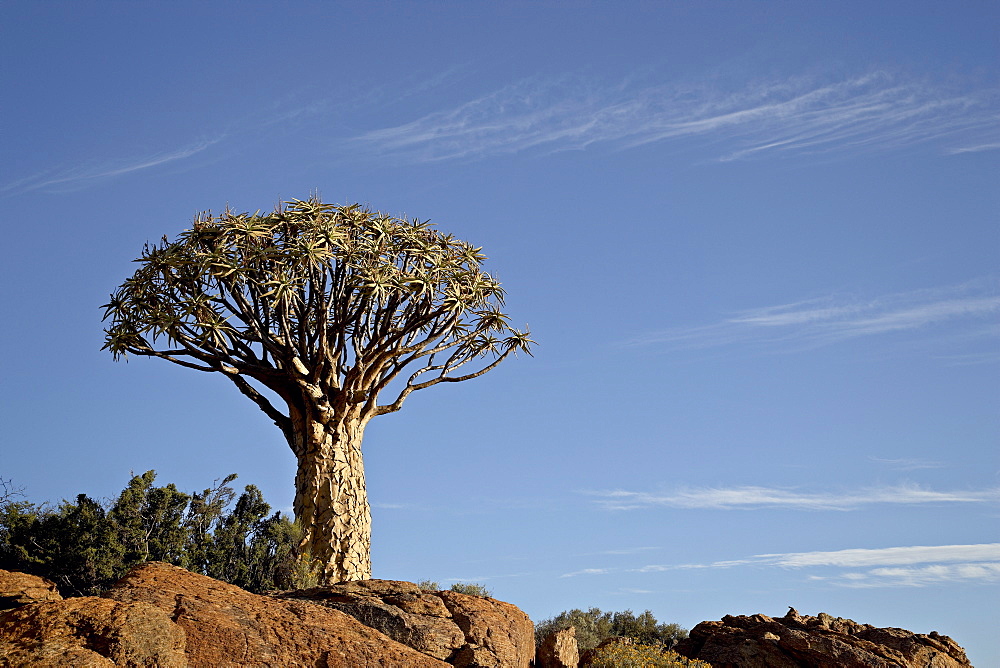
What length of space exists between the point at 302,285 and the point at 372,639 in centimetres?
698

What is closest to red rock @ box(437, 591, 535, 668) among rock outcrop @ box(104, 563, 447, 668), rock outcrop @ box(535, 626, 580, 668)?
rock outcrop @ box(535, 626, 580, 668)

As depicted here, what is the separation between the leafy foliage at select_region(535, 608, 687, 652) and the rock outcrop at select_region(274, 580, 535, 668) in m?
5.32

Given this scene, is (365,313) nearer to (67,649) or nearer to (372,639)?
(372,639)

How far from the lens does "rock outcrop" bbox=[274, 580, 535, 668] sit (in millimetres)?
8727

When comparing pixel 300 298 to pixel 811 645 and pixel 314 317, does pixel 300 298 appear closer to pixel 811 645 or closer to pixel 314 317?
pixel 314 317

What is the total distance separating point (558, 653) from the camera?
10.0 meters

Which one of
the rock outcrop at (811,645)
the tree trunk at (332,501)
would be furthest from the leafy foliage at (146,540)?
the rock outcrop at (811,645)

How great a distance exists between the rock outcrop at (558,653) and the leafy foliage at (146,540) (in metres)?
3.95

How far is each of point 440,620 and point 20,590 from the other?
378cm

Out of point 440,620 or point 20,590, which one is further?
point 440,620

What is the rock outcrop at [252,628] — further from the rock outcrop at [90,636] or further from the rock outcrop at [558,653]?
the rock outcrop at [558,653]

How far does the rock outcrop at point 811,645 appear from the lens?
11.6 meters

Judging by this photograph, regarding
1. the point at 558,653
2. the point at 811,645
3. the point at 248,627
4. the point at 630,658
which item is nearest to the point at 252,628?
the point at 248,627

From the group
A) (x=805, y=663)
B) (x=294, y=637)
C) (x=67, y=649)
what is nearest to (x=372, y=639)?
(x=294, y=637)
